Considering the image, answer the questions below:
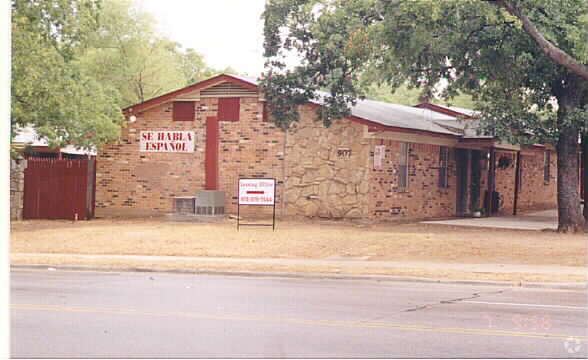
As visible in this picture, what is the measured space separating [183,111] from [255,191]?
699cm

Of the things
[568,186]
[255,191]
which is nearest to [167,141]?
[255,191]

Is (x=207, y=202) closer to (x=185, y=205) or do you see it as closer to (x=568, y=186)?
(x=185, y=205)

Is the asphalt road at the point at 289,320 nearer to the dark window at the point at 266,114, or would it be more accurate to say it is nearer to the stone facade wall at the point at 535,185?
the dark window at the point at 266,114

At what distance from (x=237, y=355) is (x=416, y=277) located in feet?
28.7

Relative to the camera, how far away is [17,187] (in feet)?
93.4

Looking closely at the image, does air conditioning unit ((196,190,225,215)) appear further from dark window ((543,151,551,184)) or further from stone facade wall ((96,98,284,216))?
dark window ((543,151,551,184))

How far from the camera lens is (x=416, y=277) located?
629 inches

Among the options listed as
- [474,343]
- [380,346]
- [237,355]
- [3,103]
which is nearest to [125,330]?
[237,355]

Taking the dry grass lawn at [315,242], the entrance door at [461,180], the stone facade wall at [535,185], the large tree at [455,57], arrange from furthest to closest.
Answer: the stone facade wall at [535,185], the entrance door at [461,180], the large tree at [455,57], the dry grass lawn at [315,242]

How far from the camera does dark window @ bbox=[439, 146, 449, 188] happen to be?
3122cm

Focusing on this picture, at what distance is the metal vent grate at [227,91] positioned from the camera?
2867 centimetres

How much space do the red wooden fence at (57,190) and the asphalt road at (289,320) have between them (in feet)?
44.5

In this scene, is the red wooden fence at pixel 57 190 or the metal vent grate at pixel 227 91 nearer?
the red wooden fence at pixel 57 190

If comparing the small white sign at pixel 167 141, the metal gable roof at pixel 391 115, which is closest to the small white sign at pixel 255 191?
the metal gable roof at pixel 391 115
